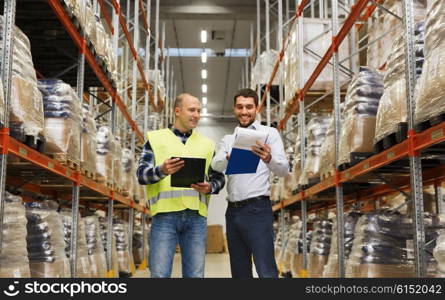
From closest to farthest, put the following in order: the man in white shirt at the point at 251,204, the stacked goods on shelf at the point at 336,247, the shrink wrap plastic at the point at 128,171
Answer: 1. the man in white shirt at the point at 251,204
2. the stacked goods on shelf at the point at 336,247
3. the shrink wrap plastic at the point at 128,171

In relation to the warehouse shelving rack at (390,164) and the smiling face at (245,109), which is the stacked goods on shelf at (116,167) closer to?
the warehouse shelving rack at (390,164)

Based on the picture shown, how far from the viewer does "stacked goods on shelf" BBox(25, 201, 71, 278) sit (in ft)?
18.7

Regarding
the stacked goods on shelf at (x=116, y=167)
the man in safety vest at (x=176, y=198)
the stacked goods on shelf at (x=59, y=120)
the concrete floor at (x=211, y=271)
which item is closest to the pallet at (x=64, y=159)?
the stacked goods on shelf at (x=59, y=120)

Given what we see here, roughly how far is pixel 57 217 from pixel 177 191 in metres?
2.45

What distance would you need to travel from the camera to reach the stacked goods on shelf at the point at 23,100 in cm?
472

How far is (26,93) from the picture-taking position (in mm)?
4898

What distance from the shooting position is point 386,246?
556 cm

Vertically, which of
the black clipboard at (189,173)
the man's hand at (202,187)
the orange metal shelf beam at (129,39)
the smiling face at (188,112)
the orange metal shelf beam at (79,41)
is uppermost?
the orange metal shelf beam at (129,39)

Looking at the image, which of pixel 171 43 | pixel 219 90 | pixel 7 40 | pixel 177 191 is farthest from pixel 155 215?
pixel 219 90

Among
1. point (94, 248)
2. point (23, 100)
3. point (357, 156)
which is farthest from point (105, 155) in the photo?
point (357, 156)

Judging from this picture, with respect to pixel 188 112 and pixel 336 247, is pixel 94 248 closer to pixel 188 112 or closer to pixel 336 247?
pixel 336 247

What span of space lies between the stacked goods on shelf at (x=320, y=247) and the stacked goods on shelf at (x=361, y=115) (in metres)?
2.42

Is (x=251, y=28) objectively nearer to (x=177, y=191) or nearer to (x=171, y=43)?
(x=171, y=43)

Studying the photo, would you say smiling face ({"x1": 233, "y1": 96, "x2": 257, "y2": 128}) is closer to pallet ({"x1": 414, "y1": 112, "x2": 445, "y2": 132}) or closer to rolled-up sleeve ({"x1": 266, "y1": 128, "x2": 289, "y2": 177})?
rolled-up sleeve ({"x1": 266, "y1": 128, "x2": 289, "y2": 177})
